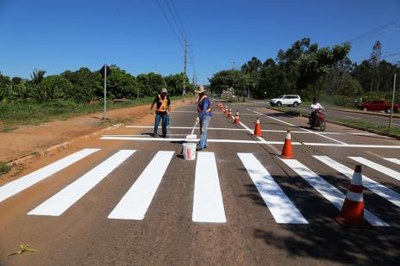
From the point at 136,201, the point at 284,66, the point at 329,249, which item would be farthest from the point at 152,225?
the point at 284,66

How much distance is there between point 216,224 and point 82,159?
5.76 meters

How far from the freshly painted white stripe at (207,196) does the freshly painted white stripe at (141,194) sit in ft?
2.38

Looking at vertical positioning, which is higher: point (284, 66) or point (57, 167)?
point (284, 66)

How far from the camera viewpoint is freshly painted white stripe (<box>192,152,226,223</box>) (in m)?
5.88

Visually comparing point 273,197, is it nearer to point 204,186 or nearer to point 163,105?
point 204,186

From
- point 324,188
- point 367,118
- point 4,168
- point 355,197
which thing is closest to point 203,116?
point 324,188

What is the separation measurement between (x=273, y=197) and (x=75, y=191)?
3.29 metres

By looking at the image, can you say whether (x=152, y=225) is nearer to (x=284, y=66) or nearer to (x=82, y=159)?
(x=82, y=159)

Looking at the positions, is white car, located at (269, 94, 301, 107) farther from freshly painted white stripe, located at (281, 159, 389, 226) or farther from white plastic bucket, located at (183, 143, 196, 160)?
white plastic bucket, located at (183, 143, 196, 160)

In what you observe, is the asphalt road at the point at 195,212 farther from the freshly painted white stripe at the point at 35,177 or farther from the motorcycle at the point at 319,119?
the motorcycle at the point at 319,119

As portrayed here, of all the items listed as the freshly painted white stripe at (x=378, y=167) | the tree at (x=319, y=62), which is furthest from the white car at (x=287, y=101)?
the freshly painted white stripe at (x=378, y=167)

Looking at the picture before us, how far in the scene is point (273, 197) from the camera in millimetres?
7000

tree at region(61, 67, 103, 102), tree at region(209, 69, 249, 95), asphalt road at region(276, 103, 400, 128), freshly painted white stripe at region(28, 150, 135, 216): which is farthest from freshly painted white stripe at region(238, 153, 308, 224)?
tree at region(209, 69, 249, 95)

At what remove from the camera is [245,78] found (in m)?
75.9
